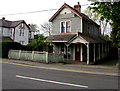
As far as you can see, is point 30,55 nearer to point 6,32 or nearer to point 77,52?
point 77,52

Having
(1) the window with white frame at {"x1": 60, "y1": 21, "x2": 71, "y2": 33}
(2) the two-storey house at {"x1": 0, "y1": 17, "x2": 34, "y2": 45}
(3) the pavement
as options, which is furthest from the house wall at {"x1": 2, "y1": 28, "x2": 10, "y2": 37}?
(3) the pavement

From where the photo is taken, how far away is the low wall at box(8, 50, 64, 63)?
1551cm

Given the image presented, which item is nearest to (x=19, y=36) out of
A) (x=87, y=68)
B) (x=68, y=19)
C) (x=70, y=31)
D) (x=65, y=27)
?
(x=65, y=27)

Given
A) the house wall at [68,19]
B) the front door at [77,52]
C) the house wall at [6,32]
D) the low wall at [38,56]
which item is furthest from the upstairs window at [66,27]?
the house wall at [6,32]

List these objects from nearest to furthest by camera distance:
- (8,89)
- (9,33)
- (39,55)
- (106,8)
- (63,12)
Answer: (8,89) < (106,8) < (39,55) < (63,12) < (9,33)

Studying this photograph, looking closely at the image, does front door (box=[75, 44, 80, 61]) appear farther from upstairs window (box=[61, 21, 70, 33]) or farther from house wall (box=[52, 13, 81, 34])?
upstairs window (box=[61, 21, 70, 33])

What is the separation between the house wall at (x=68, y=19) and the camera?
18875 millimetres

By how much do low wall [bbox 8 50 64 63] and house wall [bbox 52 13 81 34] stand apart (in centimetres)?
497

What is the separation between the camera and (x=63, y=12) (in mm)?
19953

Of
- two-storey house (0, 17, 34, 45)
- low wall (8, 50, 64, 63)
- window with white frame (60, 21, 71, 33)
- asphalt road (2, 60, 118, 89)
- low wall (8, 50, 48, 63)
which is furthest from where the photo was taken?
two-storey house (0, 17, 34, 45)

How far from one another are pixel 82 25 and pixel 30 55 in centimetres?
867

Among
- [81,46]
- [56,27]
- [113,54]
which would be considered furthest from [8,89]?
[113,54]

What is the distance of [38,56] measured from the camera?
636 inches

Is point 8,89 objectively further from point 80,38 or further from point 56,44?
point 56,44
